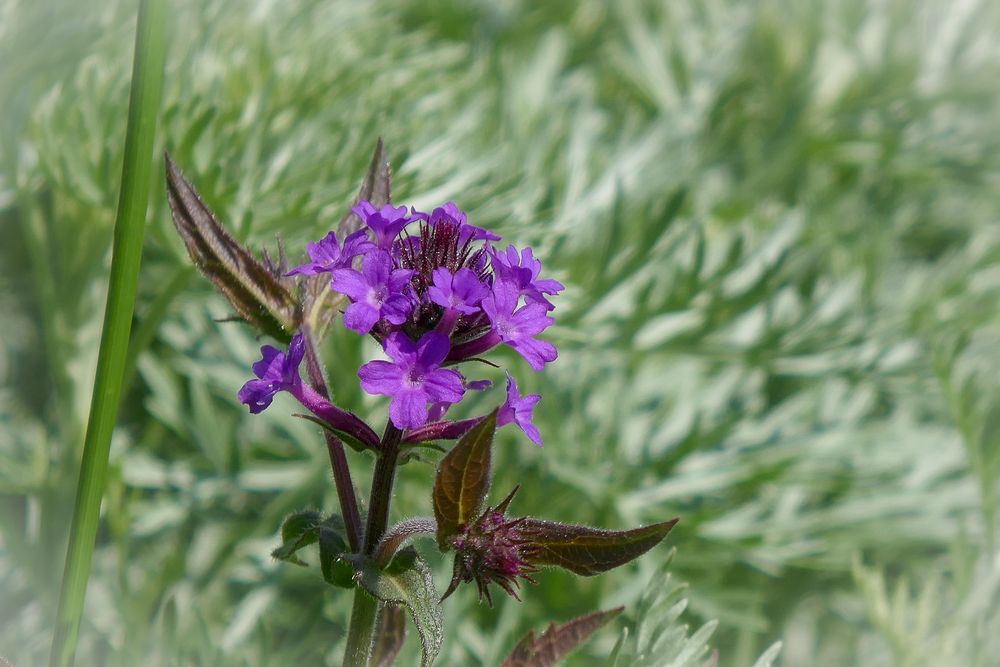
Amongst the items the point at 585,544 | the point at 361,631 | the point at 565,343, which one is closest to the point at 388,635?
the point at 361,631

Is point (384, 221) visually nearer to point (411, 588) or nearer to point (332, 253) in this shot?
point (332, 253)

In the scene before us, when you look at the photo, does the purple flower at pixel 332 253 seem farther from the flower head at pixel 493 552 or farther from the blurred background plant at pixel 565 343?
the blurred background plant at pixel 565 343

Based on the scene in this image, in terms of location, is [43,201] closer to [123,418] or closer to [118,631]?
[123,418]

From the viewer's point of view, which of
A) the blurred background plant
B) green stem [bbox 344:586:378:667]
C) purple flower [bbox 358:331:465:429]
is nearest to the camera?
purple flower [bbox 358:331:465:429]

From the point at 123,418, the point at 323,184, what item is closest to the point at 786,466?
the point at 323,184

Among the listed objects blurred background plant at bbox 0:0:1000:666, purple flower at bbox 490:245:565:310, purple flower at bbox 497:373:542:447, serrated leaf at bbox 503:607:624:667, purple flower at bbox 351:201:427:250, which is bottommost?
serrated leaf at bbox 503:607:624:667

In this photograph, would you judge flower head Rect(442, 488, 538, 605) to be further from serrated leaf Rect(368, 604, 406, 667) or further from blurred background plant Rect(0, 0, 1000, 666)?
blurred background plant Rect(0, 0, 1000, 666)

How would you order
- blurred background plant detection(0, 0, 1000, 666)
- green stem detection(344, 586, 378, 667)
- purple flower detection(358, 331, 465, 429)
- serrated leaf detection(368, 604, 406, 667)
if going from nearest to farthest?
1. purple flower detection(358, 331, 465, 429)
2. green stem detection(344, 586, 378, 667)
3. serrated leaf detection(368, 604, 406, 667)
4. blurred background plant detection(0, 0, 1000, 666)

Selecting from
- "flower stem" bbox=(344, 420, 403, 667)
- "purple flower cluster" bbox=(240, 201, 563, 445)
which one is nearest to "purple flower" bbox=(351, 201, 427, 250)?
"purple flower cluster" bbox=(240, 201, 563, 445)
